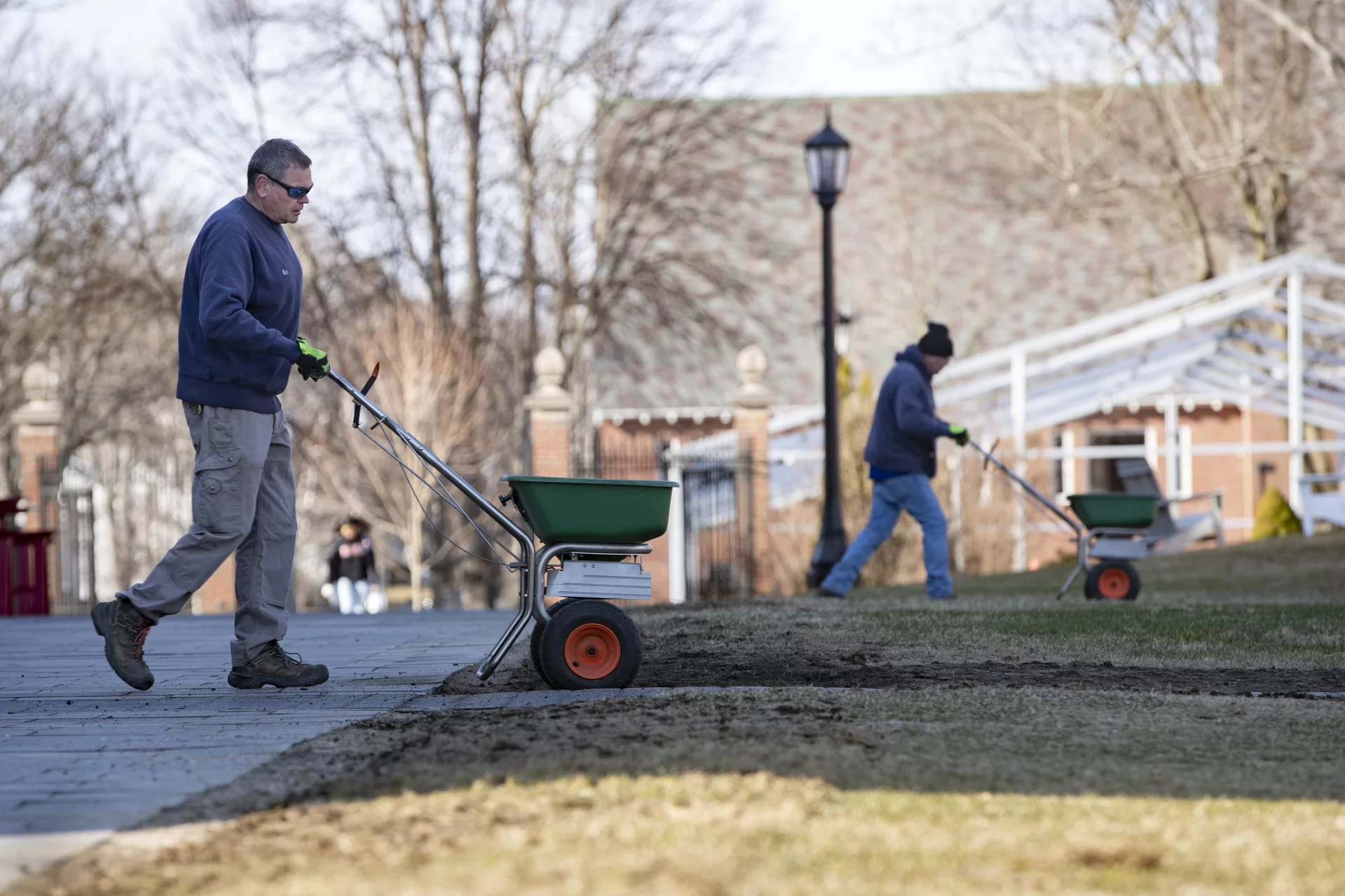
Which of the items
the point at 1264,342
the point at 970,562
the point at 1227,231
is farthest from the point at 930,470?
the point at 1227,231

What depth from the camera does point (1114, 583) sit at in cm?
1169

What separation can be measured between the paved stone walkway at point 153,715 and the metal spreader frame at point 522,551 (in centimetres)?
41

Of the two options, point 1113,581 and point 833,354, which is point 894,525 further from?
point 833,354

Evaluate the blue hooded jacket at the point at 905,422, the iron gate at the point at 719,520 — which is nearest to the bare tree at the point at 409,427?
the iron gate at the point at 719,520

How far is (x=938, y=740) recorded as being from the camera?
15.3 ft

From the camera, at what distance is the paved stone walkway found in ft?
12.9

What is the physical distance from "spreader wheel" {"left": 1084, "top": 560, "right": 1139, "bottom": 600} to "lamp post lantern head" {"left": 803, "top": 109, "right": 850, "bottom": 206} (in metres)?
4.75

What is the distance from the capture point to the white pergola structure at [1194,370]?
21000mm

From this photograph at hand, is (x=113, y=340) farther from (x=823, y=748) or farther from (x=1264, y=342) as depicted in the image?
(x=823, y=748)

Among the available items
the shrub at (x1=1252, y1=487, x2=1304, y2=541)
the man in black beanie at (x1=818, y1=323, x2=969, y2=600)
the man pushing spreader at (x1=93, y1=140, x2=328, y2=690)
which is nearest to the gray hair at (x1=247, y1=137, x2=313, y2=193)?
the man pushing spreader at (x1=93, y1=140, x2=328, y2=690)

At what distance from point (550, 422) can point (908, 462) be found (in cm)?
835

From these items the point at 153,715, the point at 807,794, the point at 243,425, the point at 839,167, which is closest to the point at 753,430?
the point at 839,167

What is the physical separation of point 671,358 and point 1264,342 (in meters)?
11.6

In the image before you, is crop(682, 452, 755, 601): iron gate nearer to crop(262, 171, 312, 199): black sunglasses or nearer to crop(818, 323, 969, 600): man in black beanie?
crop(818, 323, 969, 600): man in black beanie
